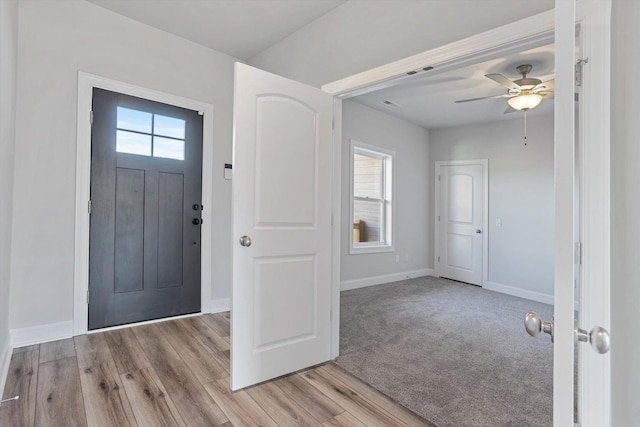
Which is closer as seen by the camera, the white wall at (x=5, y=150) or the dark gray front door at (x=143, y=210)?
the white wall at (x=5, y=150)

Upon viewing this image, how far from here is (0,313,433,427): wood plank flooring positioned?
5.58 feet

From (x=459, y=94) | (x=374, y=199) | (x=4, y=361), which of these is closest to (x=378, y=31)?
(x=459, y=94)

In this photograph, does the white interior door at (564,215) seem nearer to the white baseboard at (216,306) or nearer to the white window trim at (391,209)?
the white baseboard at (216,306)

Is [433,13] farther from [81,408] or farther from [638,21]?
[81,408]

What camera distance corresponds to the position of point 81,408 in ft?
5.74

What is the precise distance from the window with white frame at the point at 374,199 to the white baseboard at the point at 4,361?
4110 millimetres

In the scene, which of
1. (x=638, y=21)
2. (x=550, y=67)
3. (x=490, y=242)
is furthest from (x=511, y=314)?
(x=638, y=21)

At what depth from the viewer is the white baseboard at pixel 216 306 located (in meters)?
3.42

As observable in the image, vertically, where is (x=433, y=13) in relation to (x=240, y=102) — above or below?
above

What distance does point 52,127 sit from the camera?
262cm

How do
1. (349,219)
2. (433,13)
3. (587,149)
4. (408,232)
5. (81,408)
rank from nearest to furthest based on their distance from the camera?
(587,149), (81,408), (433,13), (349,219), (408,232)

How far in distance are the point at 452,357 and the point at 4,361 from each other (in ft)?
10.7

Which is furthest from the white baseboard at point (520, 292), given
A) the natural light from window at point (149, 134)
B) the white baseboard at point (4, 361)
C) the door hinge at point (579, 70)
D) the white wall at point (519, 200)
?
the white baseboard at point (4, 361)

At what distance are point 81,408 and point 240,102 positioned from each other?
1.99 m
